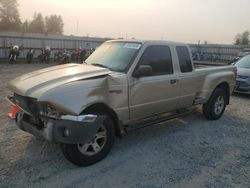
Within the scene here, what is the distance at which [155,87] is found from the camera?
5438 mm

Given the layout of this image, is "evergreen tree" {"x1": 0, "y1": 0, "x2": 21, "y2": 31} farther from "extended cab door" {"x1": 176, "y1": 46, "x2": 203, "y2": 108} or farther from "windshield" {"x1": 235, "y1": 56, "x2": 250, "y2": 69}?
"extended cab door" {"x1": 176, "y1": 46, "x2": 203, "y2": 108}

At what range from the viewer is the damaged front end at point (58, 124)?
3.98 meters

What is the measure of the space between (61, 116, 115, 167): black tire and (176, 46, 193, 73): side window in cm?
233

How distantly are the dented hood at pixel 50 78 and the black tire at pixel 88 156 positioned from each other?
806mm

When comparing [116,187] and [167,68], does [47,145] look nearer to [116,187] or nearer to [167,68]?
[116,187]

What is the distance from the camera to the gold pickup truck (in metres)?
4.04

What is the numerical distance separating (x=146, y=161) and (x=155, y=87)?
1.44 m

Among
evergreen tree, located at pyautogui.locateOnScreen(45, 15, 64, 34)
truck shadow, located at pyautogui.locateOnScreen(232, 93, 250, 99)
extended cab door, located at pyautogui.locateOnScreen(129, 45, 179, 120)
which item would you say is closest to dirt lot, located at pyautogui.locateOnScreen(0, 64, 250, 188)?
extended cab door, located at pyautogui.locateOnScreen(129, 45, 179, 120)

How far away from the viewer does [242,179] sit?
4.32 m

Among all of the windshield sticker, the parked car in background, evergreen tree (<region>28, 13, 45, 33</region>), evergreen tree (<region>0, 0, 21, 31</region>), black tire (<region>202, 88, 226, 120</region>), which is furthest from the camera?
evergreen tree (<region>28, 13, 45, 33</region>)

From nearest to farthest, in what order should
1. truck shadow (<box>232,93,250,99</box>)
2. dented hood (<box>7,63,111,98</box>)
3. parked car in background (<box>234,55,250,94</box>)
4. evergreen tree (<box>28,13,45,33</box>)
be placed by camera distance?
dented hood (<box>7,63,111,98</box>) < parked car in background (<box>234,55,250,94</box>) < truck shadow (<box>232,93,250,99</box>) < evergreen tree (<box>28,13,45,33</box>)

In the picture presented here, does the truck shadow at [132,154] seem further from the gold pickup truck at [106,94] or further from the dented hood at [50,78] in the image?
the dented hood at [50,78]

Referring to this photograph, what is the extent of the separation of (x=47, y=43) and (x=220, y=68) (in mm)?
20056

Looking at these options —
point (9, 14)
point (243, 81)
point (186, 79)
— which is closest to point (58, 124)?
point (186, 79)
